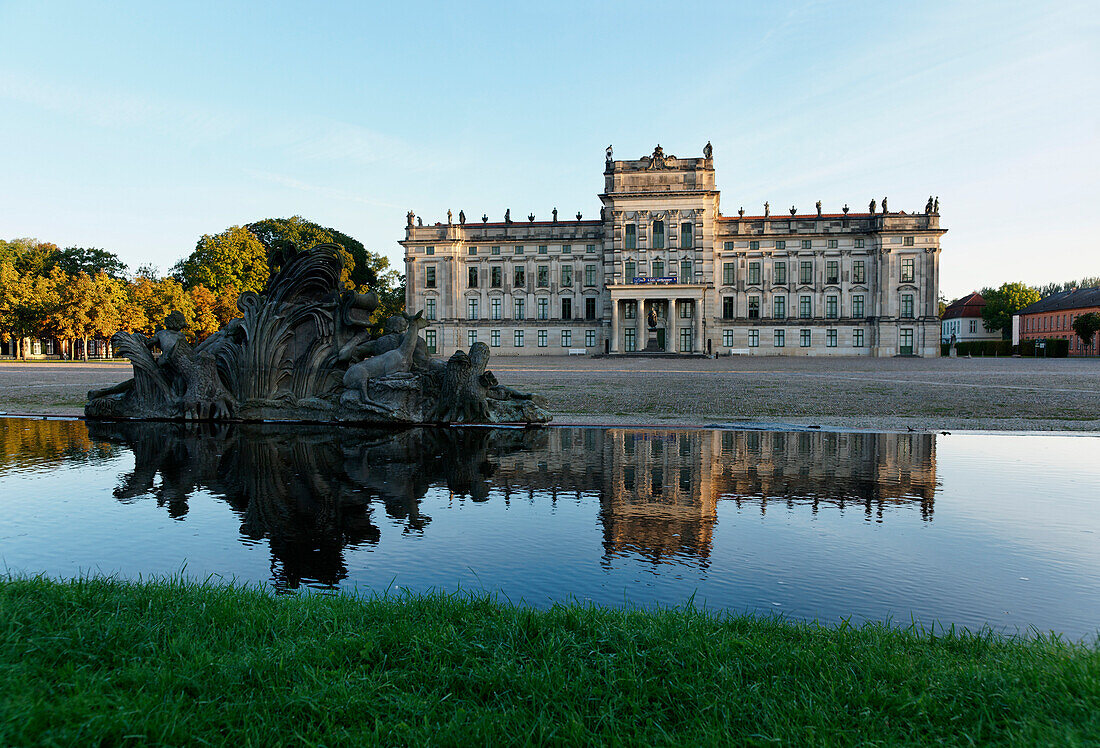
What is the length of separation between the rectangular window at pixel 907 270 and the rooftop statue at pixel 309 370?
217ft

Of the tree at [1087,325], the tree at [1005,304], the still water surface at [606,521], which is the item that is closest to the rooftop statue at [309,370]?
the still water surface at [606,521]

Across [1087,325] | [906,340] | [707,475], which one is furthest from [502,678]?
[1087,325]

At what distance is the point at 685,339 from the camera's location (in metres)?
68.4

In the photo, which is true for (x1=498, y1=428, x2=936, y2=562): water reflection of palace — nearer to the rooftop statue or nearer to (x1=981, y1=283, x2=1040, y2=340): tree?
the rooftop statue

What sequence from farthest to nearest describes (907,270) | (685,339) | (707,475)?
(685,339)
(907,270)
(707,475)

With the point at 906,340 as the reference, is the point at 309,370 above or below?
below

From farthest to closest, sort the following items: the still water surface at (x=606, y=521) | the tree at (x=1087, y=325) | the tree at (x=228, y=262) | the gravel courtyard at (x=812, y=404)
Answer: the tree at (x=1087, y=325)
the tree at (x=228, y=262)
the gravel courtyard at (x=812, y=404)
the still water surface at (x=606, y=521)

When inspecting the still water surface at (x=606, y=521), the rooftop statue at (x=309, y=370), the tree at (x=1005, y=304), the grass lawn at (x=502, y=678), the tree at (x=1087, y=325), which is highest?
the tree at (x=1005, y=304)

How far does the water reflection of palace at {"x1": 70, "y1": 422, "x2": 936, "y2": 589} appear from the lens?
204 inches

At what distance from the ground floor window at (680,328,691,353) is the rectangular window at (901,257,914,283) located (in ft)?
72.2

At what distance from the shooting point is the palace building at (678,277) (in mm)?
66750

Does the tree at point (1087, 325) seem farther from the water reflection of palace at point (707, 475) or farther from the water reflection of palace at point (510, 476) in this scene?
the water reflection of palace at point (510, 476)

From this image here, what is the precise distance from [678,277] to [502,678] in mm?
67145

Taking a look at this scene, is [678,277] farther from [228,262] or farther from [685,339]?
[228,262]
